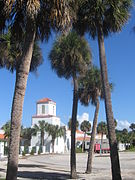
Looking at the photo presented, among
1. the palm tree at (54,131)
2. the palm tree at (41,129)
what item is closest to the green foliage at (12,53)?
the palm tree at (54,131)

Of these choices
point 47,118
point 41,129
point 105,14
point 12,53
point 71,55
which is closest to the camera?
point 105,14

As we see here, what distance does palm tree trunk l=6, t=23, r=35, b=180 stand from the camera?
7523 mm

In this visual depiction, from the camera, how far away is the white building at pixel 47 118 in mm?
61969

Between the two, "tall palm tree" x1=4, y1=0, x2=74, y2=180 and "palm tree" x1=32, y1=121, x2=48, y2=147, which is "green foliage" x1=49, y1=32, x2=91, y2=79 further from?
"palm tree" x1=32, y1=121, x2=48, y2=147

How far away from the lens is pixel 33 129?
60250 mm

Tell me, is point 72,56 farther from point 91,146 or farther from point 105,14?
point 91,146

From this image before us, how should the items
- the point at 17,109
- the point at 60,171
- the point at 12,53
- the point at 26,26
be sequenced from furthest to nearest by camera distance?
the point at 60,171, the point at 12,53, the point at 26,26, the point at 17,109

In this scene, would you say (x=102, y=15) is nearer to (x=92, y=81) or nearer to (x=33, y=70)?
(x=33, y=70)

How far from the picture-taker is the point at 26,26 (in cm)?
880

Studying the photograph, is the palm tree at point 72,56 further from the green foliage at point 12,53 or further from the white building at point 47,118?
the white building at point 47,118

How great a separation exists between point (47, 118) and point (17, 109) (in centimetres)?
5547

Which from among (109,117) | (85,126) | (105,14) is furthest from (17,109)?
(85,126)

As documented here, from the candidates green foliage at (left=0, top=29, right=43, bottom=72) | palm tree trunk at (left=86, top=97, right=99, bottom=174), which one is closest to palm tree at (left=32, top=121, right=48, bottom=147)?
palm tree trunk at (left=86, top=97, right=99, bottom=174)

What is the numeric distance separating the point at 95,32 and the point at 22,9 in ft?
16.6
